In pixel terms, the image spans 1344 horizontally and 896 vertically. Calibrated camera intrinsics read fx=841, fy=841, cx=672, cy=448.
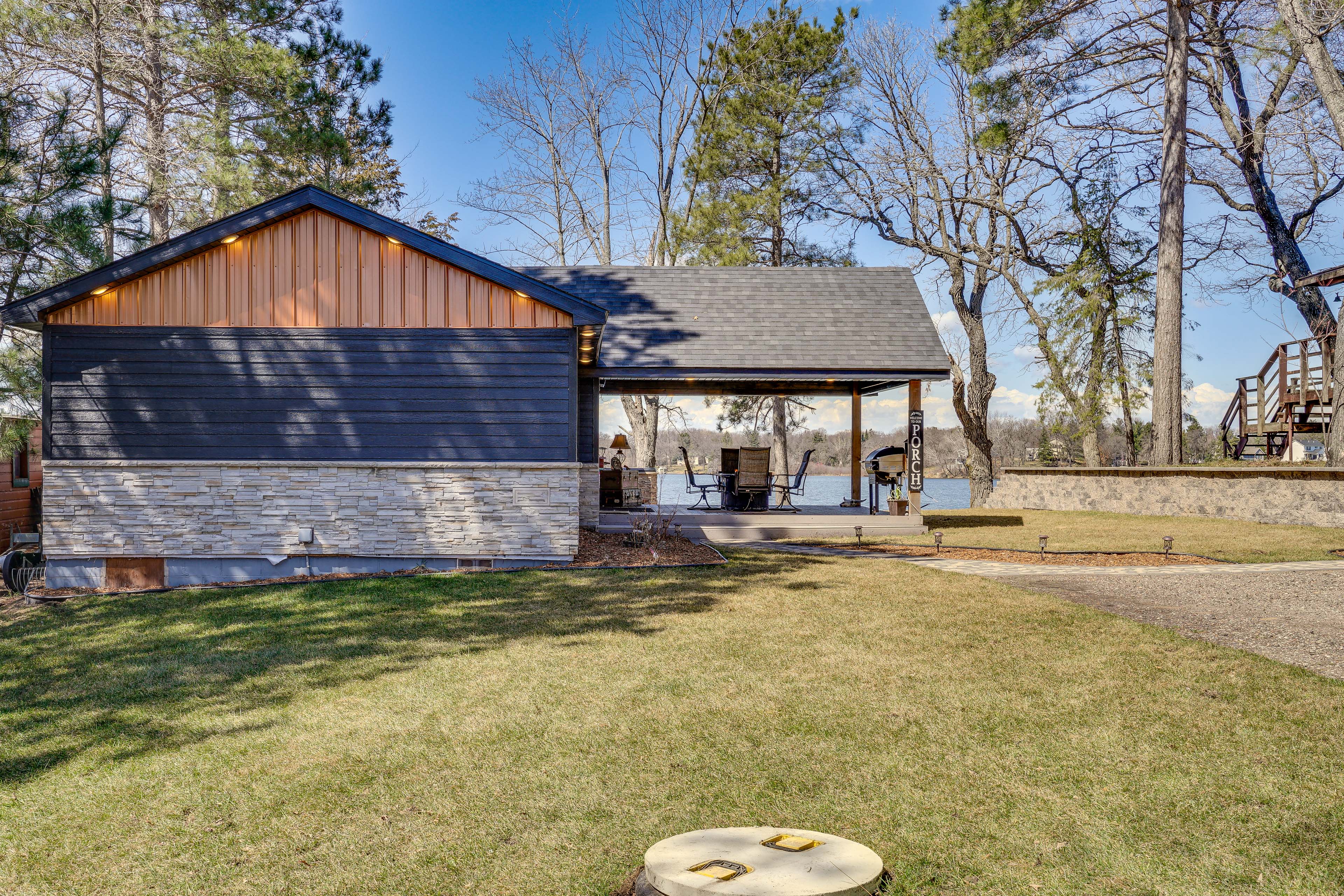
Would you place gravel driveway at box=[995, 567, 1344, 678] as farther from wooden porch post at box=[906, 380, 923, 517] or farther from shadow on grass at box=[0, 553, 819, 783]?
wooden porch post at box=[906, 380, 923, 517]

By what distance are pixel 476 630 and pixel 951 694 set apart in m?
3.67

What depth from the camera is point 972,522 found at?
15414 millimetres

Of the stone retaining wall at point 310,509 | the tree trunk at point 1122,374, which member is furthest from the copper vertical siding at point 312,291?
the tree trunk at point 1122,374

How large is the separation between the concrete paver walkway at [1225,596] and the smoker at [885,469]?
341 centimetres

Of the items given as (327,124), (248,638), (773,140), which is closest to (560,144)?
(773,140)

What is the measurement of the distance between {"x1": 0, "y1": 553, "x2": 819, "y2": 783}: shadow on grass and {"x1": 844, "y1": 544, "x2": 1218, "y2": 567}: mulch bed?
2.35 metres

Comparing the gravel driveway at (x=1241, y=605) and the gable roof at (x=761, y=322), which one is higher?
the gable roof at (x=761, y=322)

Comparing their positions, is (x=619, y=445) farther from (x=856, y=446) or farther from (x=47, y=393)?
(x=47, y=393)

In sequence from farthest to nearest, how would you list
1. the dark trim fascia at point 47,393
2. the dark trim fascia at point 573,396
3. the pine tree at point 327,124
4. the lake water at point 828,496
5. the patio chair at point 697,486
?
the lake water at point 828,496 < the pine tree at point 327,124 < the patio chair at point 697,486 < the dark trim fascia at point 573,396 < the dark trim fascia at point 47,393

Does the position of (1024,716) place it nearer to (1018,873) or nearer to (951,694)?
(951,694)

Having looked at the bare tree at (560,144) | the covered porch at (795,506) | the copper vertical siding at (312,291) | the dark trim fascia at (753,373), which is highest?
the bare tree at (560,144)

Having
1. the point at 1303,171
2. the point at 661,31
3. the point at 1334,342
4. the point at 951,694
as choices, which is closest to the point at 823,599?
the point at 951,694

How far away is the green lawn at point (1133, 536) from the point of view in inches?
409

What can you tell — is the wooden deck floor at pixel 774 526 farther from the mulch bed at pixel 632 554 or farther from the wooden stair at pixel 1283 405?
the wooden stair at pixel 1283 405
